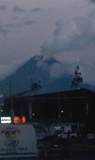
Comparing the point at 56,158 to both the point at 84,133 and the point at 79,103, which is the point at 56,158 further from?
the point at 79,103

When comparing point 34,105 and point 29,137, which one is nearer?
point 29,137

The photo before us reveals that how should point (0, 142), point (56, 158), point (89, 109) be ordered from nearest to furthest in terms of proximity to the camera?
point (0, 142)
point (56, 158)
point (89, 109)

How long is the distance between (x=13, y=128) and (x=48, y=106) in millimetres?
78304

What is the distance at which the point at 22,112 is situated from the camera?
293ft

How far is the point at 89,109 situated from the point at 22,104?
16592 millimetres

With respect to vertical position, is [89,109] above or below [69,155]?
above

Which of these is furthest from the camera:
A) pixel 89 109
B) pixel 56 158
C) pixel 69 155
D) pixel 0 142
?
pixel 89 109

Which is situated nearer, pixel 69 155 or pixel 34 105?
pixel 69 155

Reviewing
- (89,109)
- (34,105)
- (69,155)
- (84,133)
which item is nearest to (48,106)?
(34,105)

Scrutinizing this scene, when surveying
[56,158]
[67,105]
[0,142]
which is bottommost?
[56,158]

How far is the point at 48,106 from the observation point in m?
93.3

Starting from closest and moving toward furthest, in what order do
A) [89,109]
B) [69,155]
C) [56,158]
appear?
[56,158] < [69,155] < [89,109]

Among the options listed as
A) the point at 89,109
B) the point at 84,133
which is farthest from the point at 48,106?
the point at 84,133

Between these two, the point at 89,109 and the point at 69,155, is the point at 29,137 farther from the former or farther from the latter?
the point at 89,109
